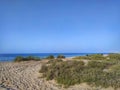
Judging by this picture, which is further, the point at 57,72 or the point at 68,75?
the point at 57,72

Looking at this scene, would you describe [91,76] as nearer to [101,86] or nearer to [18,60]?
[101,86]

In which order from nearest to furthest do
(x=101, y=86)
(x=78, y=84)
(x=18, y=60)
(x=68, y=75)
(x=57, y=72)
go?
(x=101, y=86)
(x=78, y=84)
(x=68, y=75)
(x=57, y=72)
(x=18, y=60)

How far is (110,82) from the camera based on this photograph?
31.7 feet

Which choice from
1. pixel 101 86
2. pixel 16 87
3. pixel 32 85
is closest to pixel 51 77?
pixel 32 85

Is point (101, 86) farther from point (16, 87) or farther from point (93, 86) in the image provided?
point (16, 87)

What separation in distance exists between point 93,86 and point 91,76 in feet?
3.25

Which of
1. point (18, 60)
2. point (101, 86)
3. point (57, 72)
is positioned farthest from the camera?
point (18, 60)

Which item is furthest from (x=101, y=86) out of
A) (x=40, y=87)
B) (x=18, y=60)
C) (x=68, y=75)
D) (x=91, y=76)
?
(x=18, y=60)

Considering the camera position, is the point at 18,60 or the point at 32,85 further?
the point at 18,60

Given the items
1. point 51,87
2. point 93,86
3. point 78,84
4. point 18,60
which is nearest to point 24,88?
point 51,87

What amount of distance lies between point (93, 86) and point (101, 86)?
41 cm

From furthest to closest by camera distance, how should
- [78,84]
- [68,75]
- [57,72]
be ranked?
[57,72] → [68,75] → [78,84]

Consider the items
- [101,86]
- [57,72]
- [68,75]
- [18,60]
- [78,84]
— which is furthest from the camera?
[18,60]

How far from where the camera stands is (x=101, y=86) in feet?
30.8
